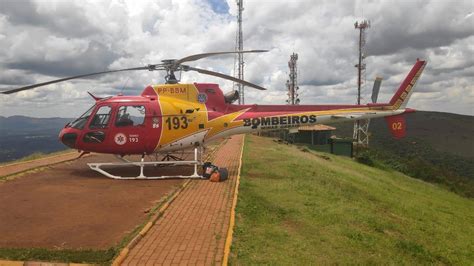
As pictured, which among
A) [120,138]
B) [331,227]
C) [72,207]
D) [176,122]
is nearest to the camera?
[331,227]

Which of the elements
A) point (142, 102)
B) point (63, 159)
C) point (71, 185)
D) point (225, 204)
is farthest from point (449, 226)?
point (63, 159)

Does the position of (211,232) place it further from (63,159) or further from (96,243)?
(63,159)

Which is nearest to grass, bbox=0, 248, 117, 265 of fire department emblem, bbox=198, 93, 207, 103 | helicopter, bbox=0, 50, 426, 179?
helicopter, bbox=0, 50, 426, 179

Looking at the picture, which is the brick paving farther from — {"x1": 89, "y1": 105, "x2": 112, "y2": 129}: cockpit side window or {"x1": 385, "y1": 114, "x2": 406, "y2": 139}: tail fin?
{"x1": 385, "y1": 114, "x2": 406, "y2": 139}: tail fin

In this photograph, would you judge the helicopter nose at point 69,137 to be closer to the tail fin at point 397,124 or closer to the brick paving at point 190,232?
the brick paving at point 190,232

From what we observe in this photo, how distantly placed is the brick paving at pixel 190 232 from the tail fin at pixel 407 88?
890 centimetres

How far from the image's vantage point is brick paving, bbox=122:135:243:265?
6668 millimetres

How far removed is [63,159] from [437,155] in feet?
331

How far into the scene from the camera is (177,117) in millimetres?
14961

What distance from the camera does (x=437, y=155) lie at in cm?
10050

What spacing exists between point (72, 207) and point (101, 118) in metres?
5.29

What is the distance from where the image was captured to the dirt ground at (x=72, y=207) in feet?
25.2

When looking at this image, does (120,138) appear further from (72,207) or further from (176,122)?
(72,207)

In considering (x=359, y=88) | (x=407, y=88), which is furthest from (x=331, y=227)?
(x=359, y=88)
